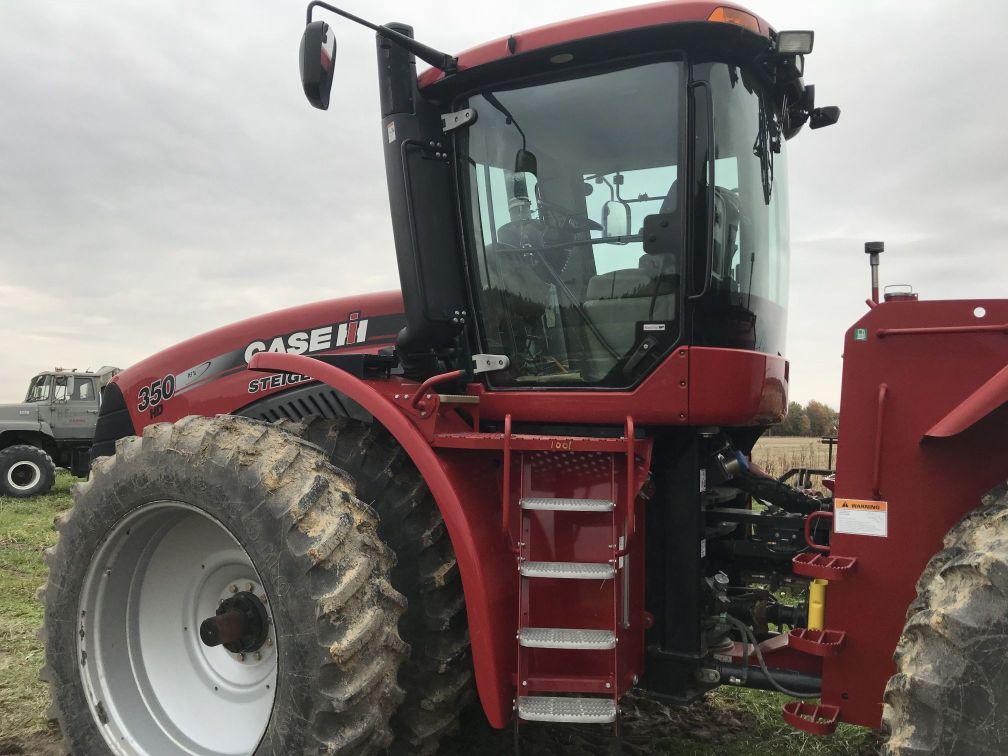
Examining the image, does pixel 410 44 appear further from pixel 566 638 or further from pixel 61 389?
pixel 61 389

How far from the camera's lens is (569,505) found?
2.94 metres

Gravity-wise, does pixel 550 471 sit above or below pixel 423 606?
above

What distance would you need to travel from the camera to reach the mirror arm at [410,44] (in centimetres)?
314

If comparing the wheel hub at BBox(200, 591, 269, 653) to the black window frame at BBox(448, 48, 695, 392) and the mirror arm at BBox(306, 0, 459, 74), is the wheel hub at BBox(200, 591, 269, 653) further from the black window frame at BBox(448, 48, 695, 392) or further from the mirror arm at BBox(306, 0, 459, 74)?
the mirror arm at BBox(306, 0, 459, 74)

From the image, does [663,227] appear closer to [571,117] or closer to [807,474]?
[571,117]

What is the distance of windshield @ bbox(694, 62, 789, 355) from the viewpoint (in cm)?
302

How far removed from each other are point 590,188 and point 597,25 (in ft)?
1.92

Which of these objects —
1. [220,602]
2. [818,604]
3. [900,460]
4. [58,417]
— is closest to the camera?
[900,460]

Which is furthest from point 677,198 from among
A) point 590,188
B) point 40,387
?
point 40,387

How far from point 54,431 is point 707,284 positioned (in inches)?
685

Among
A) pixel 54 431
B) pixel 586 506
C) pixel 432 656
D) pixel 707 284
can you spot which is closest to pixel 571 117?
pixel 707 284

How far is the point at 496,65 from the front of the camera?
10.6 feet

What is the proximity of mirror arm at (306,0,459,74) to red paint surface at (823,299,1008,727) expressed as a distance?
6.14 ft

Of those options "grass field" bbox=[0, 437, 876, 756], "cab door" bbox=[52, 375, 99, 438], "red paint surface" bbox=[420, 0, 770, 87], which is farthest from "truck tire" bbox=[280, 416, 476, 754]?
"cab door" bbox=[52, 375, 99, 438]
